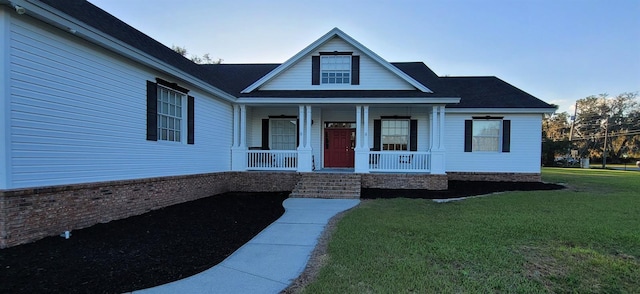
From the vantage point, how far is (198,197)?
9781 millimetres

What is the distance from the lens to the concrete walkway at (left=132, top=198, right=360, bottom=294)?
11.3ft

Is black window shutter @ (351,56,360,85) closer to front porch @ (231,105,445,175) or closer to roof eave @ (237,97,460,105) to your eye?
front porch @ (231,105,445,175)

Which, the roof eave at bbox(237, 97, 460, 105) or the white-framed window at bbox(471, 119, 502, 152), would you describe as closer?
the roof eave at bbox(237, 97, 460, 105)

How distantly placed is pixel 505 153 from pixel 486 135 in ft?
3.56

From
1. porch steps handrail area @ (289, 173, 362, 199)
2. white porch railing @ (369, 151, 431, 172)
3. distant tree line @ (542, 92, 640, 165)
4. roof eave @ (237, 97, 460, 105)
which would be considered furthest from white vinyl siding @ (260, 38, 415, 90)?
distant tree line @ (542, 92, 640, 165)

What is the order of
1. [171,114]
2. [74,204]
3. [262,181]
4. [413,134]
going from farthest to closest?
[413,134] → [262,181] → [171,114] → [74,204]

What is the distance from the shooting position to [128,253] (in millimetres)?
4559

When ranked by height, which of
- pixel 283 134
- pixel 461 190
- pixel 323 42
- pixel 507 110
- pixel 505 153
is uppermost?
pixel 323 42

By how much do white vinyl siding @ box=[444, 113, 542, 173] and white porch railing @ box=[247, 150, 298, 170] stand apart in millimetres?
6943

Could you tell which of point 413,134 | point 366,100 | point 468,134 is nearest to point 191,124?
point 366,100

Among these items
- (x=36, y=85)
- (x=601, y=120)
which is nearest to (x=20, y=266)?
(x=36, y=85)

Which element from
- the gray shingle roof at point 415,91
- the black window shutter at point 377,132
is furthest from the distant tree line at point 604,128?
the black window shutter at point 377,132

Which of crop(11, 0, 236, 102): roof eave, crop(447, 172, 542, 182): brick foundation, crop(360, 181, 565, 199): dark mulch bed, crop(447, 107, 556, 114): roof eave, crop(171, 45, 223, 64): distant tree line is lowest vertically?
crop(360, 181, 565, 199): dark mulch bed

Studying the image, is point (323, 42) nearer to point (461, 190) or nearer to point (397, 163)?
point (397, 163)
